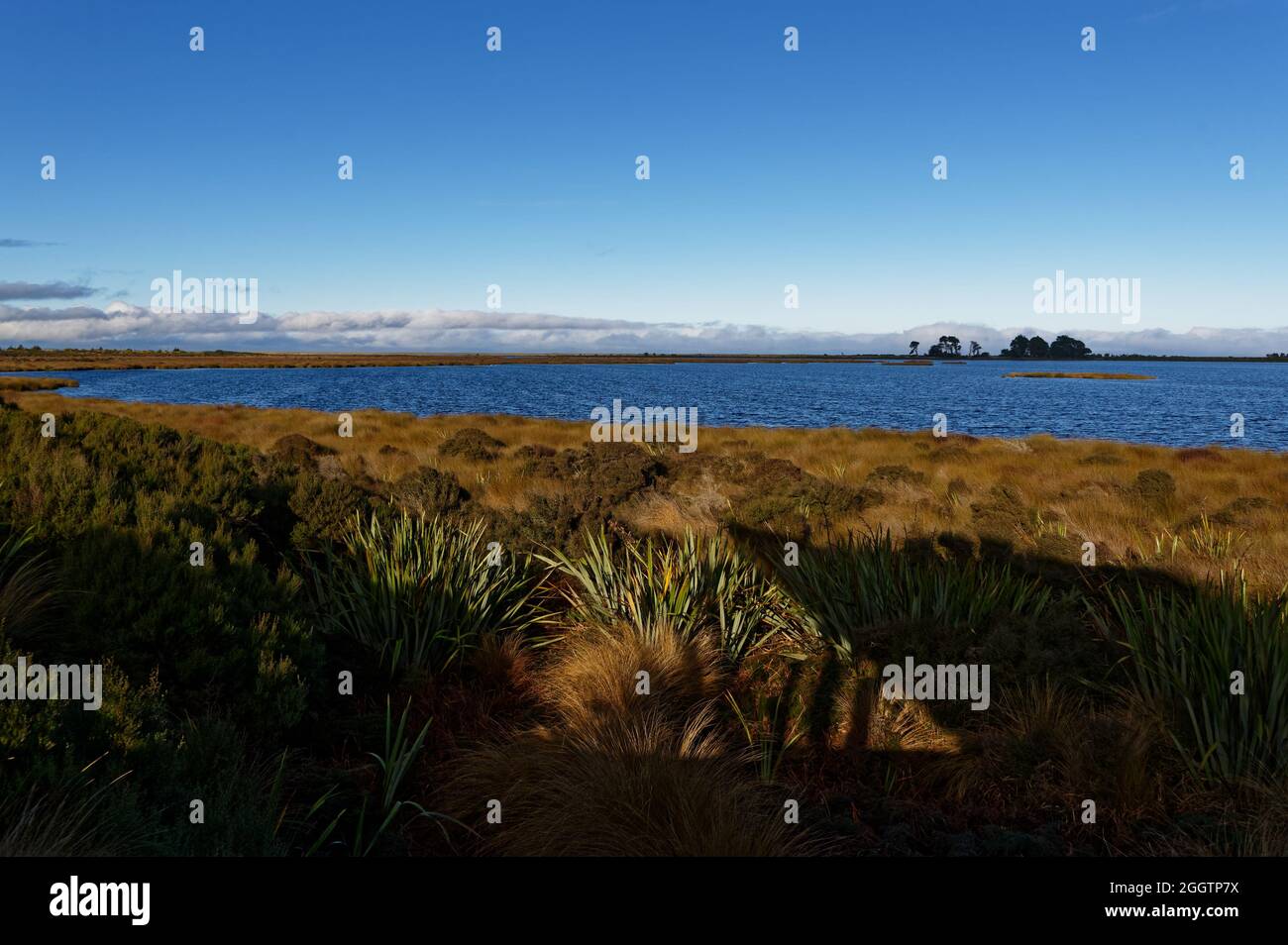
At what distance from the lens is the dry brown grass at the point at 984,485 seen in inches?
396

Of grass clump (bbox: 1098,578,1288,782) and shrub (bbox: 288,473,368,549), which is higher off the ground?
shrub (bbox: 288,473,368,549)

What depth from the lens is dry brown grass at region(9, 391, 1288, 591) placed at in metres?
10.0

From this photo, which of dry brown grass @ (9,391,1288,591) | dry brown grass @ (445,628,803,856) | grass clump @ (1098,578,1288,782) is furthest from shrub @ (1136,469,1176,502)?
dry brown grass @ (445,628,803,856)

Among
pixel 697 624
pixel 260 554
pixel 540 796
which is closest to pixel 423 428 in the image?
pixel 260 554

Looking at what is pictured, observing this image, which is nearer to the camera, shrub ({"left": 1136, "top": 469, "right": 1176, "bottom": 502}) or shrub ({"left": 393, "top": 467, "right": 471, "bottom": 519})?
shrub ({"left": 393, "top": 467, "right": 471, "bottom": 519})

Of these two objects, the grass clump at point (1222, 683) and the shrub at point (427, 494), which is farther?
the shrub at point (427, 494)

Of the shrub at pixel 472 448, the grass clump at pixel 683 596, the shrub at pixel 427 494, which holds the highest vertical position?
the shrub at pixel 472 448

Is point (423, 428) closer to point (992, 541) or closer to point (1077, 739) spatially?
point (992, 541)

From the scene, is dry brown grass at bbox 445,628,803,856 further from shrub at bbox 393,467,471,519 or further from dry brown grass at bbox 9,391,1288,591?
dry brown grass at bbox 9,391,1288,591

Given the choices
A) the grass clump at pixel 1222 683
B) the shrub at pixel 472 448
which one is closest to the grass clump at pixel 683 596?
the grass clump at pixel 1222 683

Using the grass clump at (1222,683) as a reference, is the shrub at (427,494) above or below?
above

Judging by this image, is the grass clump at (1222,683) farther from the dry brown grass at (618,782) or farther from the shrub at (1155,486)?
the shrub at (1155,486)

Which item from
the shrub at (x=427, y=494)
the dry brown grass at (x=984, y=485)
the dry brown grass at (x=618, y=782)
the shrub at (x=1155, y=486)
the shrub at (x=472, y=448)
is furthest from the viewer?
the shrub at (x=472, y=448)
